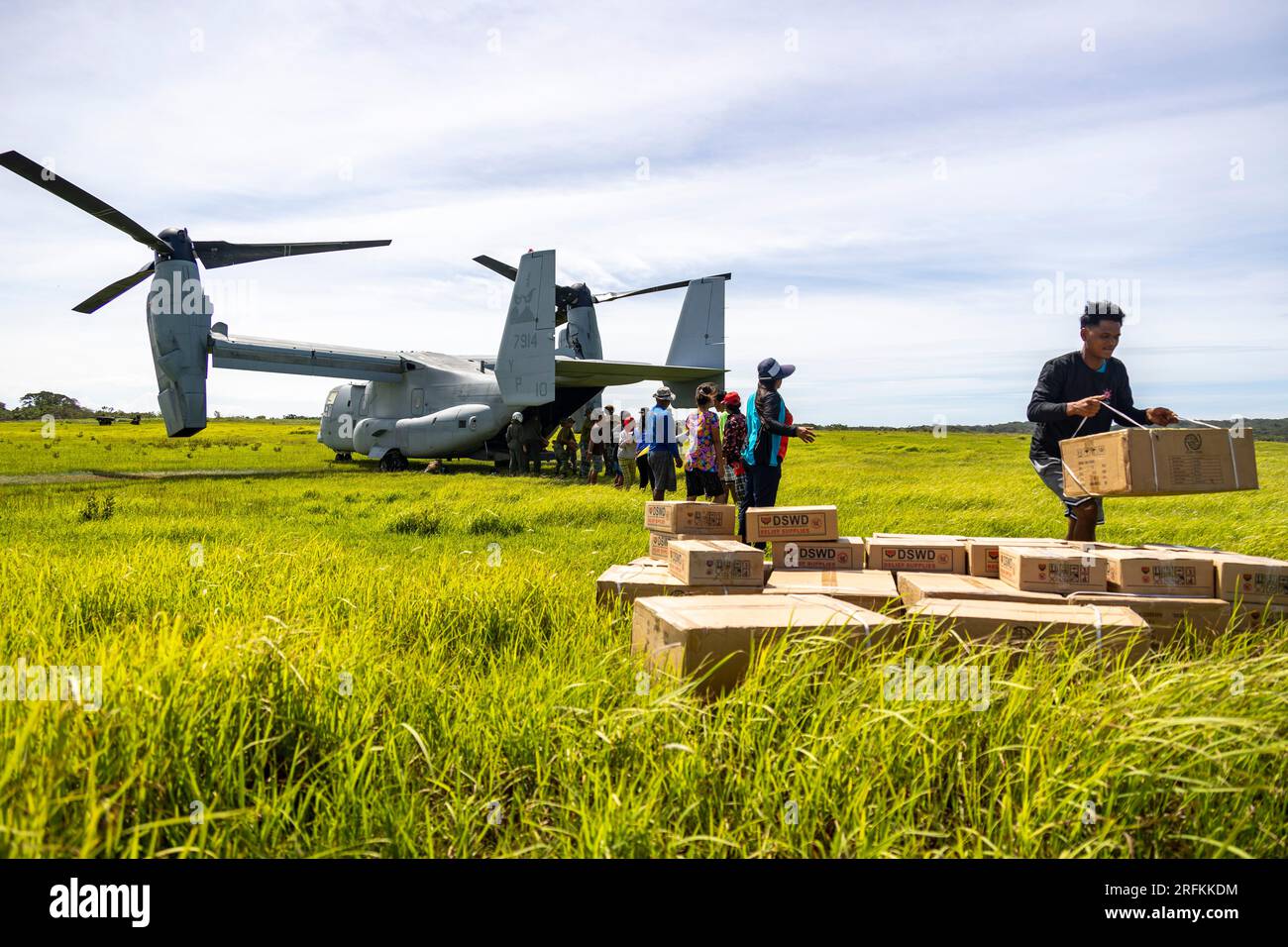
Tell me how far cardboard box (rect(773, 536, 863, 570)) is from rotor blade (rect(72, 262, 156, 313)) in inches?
966

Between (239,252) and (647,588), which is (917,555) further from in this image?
(239,252)

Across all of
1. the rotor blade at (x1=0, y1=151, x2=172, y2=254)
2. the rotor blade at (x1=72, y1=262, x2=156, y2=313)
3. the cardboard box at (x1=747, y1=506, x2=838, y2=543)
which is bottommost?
the cardboard box at (x1=747, y1=506, x2=838, y2=543)

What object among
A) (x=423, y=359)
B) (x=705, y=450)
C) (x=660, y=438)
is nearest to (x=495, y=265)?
(x=423, y=359)

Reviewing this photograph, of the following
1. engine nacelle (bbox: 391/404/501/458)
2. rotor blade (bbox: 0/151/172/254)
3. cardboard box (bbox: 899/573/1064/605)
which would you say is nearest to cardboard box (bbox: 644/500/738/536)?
cardboard box (bbox: 899/573/1064/605)

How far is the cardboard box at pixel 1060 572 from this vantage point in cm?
425

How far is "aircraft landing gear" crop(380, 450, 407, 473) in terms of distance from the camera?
2480 centimetres

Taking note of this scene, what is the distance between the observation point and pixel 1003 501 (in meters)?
13.1

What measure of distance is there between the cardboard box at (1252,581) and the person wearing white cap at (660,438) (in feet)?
24.4

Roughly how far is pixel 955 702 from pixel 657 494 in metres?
8.59

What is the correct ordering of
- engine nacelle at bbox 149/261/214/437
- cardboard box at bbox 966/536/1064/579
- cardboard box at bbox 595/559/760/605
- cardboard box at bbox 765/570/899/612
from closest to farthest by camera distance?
1. cardboard box at bbox 765/570/899/612
2. cardboard box at bbox 595/559/760/605
3. cardboard box at bbox 966/536/1064/579
4. engine nacelle at bbox 149/261/214/437

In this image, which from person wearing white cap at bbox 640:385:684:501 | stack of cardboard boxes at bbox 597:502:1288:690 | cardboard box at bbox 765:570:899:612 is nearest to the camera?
stack of cardboard boxes at bbox 597:502:1288:690

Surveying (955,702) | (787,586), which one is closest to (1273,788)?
(955,702)

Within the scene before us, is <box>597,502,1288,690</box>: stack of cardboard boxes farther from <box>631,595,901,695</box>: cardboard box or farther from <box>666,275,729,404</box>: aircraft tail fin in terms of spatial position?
<box>666,275,729,404</box>: aircraft tail fin

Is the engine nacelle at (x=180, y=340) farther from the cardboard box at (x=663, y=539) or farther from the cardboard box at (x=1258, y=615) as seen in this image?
the cardboard box at (x=1258, y=615)
